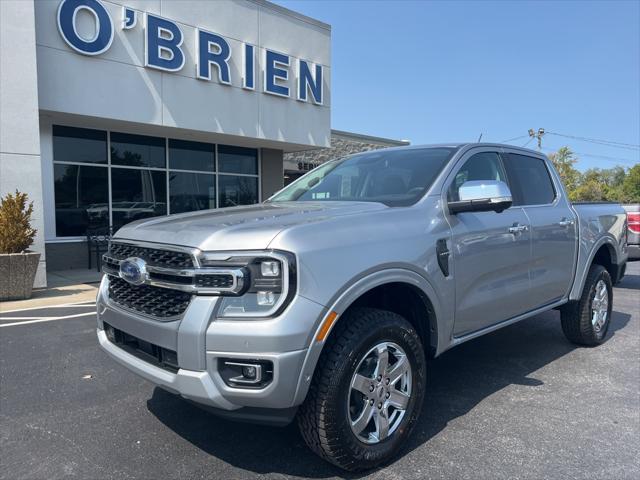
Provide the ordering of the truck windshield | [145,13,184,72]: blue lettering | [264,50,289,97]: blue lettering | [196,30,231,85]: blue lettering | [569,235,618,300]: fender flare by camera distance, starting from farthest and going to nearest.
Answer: [264,50,289,97]: blue lettering
[196,30,231,85]: blue lettering
[145,13,184,72]: blue lettering
[569,235,618,300]: fender flare
the truck windshield

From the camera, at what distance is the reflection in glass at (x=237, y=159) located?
48.1ft

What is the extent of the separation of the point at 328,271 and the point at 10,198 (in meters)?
7.53

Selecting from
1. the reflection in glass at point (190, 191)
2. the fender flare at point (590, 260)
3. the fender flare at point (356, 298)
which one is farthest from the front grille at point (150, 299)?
the reflection in glass at point (190, 191)

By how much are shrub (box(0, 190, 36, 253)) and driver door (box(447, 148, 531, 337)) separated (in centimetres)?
735

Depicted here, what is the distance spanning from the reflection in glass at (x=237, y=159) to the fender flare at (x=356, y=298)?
486 inches

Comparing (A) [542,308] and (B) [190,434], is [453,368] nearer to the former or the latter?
(A) [542,308]

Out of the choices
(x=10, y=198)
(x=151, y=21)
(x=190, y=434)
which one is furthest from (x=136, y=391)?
(x=151, y=21)

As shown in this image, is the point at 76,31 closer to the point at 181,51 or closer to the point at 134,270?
the point at 181,51

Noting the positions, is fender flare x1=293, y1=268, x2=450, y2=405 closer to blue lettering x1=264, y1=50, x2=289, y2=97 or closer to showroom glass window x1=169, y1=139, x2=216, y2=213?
blue lettering x1=264, y1=50, x2=289, y2=97

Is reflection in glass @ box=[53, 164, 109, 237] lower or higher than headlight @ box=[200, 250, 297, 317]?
higher

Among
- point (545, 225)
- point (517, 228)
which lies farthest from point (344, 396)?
point (545, 225)

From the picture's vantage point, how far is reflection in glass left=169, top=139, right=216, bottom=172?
1352 centimetres

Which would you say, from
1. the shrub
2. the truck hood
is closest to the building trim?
the shrub

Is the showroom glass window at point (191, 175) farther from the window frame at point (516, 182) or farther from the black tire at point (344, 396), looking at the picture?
the black tire at point (344, 396)
